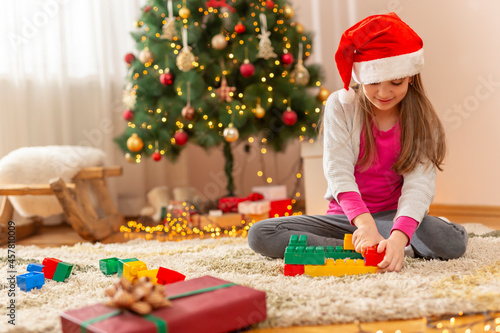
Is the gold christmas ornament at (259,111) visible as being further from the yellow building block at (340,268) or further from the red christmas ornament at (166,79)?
the yellow building block at (340,268)

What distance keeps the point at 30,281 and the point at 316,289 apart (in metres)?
0.61

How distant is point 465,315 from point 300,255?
1.18 ft

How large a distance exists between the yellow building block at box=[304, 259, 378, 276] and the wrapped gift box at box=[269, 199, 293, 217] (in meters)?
0.99

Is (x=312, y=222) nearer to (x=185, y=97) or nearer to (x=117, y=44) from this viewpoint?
(x=185, y=97)

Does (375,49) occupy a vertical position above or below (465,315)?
above

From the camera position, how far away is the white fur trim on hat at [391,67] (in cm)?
113

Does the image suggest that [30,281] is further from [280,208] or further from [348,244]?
[280,208]

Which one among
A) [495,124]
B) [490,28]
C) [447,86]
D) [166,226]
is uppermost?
[490,28]

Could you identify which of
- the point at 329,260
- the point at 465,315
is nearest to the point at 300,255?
the point at 329,260

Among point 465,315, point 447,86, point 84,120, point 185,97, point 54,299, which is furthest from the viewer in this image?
point 84,120

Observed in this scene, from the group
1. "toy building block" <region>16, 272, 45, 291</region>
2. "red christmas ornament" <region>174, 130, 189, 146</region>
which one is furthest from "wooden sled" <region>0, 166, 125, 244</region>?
"toy building block" <region>16, 272, 45, 291</region>

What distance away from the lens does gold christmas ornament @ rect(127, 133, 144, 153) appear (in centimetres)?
209

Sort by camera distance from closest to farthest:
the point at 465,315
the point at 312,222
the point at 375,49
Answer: the point at 465,315 → the point at 375,49 → the point at 312,222

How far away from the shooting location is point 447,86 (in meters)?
2.29
